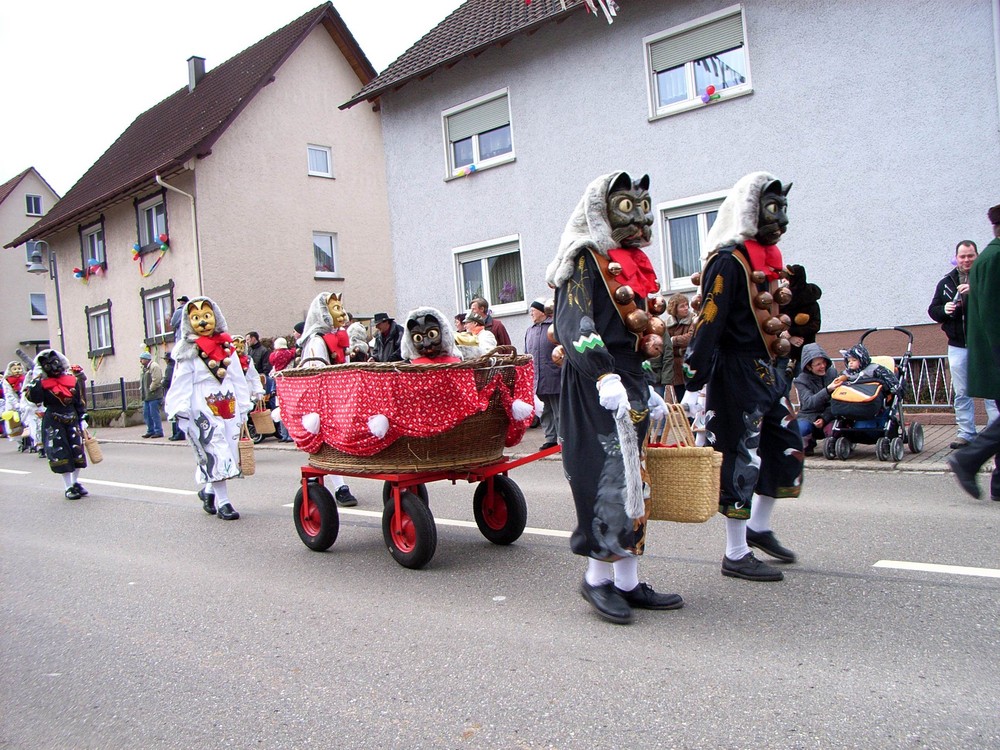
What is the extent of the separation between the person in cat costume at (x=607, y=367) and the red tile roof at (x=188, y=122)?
66.1 feet

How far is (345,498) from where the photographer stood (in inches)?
322

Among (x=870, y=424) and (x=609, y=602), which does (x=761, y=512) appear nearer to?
(x=609, y=602)

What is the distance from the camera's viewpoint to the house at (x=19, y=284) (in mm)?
42000

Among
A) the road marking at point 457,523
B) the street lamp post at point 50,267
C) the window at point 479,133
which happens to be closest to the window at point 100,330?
the street lamp post at point 50,267

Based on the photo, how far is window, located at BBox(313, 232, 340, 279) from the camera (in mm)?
25375

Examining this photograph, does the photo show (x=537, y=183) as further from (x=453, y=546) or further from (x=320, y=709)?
(x=320, y=709)

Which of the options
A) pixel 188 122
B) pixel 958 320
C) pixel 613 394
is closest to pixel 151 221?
pixel 188 122

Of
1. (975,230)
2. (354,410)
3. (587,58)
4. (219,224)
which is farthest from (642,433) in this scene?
(219,224)

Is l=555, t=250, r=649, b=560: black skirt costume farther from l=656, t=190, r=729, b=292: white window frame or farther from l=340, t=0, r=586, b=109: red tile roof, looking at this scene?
l=340, t=0, r=586, b=109: red tile roof

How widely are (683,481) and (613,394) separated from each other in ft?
2.05

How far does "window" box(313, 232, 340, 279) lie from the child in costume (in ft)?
49.5

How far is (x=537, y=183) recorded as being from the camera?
1543 cm

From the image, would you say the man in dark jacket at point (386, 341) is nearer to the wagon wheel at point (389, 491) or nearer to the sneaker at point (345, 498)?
the sneaker at point (345, 498)

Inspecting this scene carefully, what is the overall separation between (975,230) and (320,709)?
1060cm
